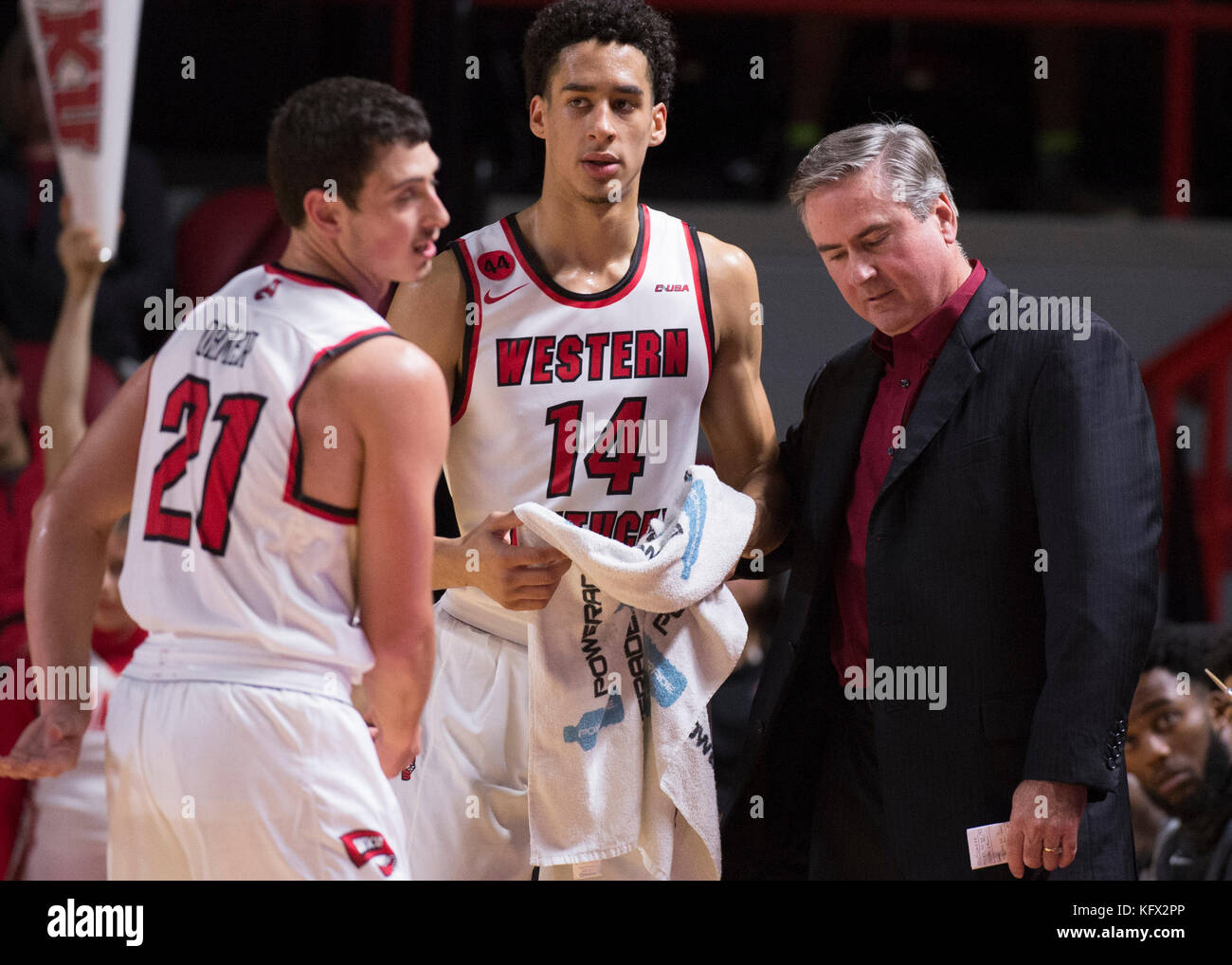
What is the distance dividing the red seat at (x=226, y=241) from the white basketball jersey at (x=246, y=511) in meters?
3.06

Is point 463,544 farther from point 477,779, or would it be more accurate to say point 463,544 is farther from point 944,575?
point 944,575

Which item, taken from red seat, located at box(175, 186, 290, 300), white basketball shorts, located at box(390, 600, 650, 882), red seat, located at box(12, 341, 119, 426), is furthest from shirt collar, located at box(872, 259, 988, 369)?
red seat, located at box(175, 186, 290, 300)

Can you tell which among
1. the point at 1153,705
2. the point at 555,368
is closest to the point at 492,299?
the point at 555,368

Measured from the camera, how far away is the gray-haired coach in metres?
2.20

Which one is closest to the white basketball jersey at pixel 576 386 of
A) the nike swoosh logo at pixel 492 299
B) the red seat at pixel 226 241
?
the nike swoosh logo at pixel 492 299

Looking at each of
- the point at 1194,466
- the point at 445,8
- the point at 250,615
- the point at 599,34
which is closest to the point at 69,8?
the point at 445,8

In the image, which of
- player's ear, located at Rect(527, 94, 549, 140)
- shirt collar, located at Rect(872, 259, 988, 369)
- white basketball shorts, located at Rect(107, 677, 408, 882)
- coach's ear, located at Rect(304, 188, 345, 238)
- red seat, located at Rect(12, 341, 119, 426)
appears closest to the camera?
white basketball shorts, located at Rect(107, 677, 408, 882)

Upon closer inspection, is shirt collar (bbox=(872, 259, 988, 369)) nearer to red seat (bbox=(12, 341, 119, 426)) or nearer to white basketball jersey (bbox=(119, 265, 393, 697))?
A: white basketball jersey (bbox=(119, 265, 393, 697))

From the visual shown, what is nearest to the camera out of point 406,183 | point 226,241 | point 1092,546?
point 406,183

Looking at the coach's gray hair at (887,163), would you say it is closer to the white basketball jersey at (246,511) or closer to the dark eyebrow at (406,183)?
the dark eyebrow at (406,183)

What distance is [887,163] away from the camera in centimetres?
241

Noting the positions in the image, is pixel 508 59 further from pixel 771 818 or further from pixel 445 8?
pixel 771 818

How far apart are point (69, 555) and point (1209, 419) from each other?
159 inches

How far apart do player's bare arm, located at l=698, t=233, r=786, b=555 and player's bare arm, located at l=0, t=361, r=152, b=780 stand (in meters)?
1.05
